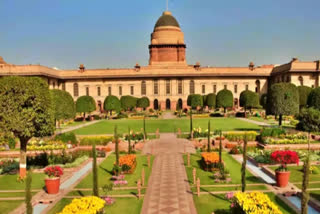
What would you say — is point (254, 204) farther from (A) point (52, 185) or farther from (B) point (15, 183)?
(B) point (15, 183)

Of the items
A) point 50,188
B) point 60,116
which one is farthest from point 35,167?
point 60,116

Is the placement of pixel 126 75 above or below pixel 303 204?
above

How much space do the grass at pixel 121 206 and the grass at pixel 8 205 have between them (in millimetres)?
1169

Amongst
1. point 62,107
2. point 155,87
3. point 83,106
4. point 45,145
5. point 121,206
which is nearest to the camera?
point 121,206

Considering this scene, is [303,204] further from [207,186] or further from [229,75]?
[229,75]

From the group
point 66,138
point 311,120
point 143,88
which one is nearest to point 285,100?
point 311,120

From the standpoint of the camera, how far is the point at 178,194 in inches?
375

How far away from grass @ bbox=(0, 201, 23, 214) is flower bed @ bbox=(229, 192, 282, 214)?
6269 millimetres

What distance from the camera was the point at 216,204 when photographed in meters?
8.64

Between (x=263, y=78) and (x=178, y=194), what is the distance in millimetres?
48774

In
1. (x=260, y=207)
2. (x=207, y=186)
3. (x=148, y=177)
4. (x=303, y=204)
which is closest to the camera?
(x=303, y=204)

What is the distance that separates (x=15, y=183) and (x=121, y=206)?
196 inches

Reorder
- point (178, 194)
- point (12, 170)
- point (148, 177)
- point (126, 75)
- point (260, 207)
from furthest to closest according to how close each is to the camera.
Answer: point (126, 75) < point (12, 170) < point (148, 177) < point (178, 194) < point (260, 207)

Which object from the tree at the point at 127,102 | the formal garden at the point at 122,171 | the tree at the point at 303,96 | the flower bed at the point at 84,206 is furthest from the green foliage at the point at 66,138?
the tree at the point at 303,96
